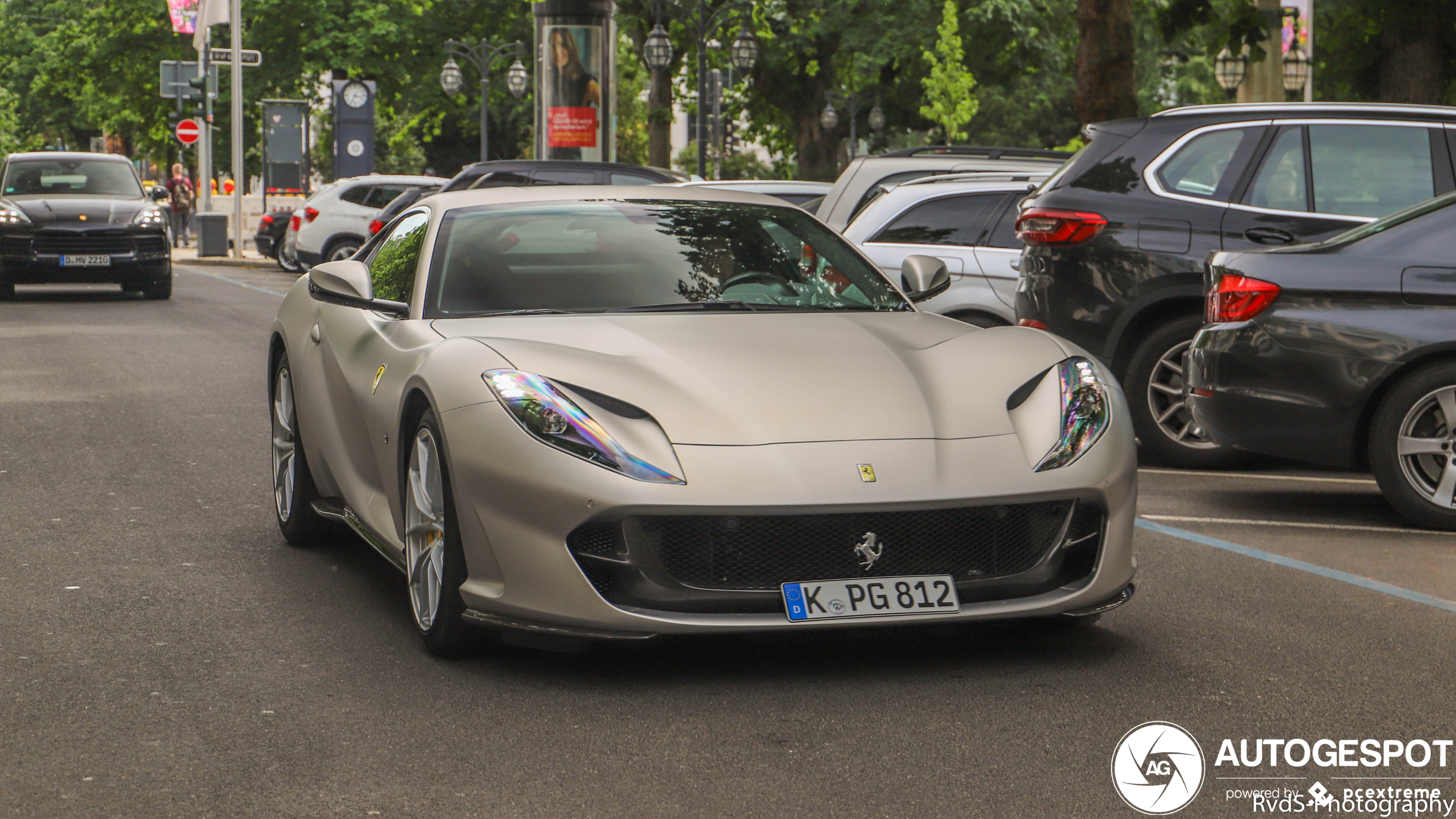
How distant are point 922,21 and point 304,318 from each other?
41.7 meters

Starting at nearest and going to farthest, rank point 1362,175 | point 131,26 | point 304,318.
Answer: point 304,318
point 1362,175
point 131,26

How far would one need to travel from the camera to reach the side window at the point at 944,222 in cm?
1171

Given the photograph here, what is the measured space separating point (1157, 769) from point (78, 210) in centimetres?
2020

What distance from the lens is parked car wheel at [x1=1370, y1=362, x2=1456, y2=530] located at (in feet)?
24.9

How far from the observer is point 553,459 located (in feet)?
15.6

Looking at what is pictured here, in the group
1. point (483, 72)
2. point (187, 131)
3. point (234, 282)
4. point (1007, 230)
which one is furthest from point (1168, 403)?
point (187, 131)

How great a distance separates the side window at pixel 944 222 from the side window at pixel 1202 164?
2.29 metres

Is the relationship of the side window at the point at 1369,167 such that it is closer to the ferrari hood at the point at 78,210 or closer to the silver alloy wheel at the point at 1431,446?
the silver alloy wheel at the point at 1431,446

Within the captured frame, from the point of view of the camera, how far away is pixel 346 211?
89.6 feet

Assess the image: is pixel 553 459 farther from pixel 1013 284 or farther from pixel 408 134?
pixel 408 134

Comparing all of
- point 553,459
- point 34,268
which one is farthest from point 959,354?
point 34,268

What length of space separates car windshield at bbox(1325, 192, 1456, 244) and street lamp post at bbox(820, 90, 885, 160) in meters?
42.6

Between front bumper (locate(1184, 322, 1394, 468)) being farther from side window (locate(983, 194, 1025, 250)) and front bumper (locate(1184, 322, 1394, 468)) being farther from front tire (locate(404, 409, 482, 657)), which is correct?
front tire (locate(404, 409, 482, 657))

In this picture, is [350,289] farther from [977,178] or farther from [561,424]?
[977,178]
